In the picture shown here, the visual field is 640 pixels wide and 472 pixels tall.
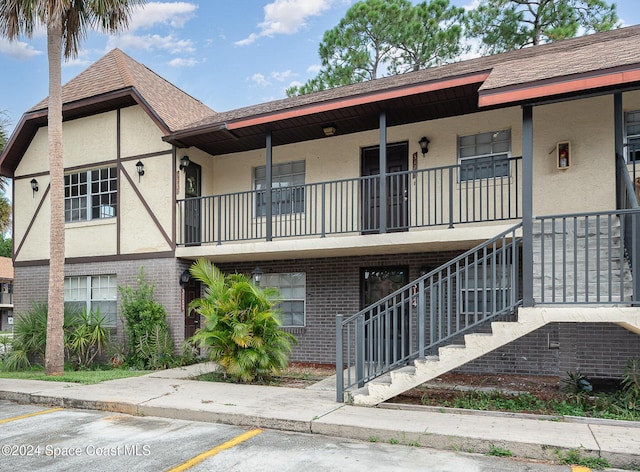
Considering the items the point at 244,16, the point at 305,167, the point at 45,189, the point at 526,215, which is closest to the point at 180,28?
the point at 244,16

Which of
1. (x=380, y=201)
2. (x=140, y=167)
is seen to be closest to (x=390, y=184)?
(x=380, y=201)

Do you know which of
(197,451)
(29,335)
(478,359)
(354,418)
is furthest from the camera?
(29,335)

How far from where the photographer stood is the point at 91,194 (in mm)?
12766

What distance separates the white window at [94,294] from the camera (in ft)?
40.7

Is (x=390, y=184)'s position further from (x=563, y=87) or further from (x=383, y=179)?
(x=563, y=87)

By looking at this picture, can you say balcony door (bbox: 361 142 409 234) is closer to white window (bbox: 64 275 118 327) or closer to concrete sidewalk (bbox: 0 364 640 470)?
concrete sidewalk (bbox: 0 364 640 470)

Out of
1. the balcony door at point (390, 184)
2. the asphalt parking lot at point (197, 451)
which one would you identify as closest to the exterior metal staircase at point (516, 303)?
the asphalt parking lot at point (197, 451)

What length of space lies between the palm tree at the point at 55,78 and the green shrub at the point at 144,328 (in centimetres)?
140

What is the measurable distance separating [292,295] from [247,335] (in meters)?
3.26

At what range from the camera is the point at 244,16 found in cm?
3459

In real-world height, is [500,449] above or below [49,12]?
below

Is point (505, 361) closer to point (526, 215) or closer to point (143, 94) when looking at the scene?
point (526, 215)

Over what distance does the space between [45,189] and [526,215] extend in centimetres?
1197

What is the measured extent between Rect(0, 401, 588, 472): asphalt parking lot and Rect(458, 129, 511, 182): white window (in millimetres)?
5801
